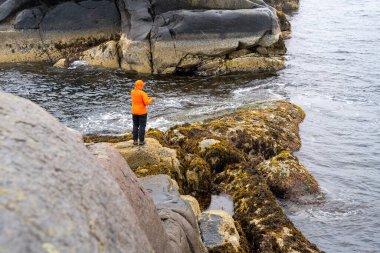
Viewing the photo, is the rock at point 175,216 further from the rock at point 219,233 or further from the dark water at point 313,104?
the dark water at point 313,104

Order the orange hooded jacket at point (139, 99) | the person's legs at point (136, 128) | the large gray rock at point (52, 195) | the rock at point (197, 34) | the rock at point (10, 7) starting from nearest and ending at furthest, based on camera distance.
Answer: the large gray rock at point (52, 195)
the orange hooded jacket at point (139, 99)
the person's legs at point (136, 128)
the rock at point (197, 34)
the rock at point (10, 7)

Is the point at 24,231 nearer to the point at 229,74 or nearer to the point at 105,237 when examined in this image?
the point at 105,237

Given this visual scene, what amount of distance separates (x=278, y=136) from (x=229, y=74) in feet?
45.5

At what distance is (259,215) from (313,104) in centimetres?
1486

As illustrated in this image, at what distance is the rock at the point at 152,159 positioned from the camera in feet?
40.8

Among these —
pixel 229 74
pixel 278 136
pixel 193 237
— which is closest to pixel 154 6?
pixel 229 74

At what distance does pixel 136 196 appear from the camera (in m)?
6.32

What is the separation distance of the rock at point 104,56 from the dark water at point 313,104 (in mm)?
1506

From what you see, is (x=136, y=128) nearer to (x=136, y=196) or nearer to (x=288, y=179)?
(x=288, y=179)

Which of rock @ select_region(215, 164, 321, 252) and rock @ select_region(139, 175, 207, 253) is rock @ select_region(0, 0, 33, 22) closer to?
rock @ select_region(215, 164, 321, 252)

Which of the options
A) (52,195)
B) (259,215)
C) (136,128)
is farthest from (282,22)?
(52,195)

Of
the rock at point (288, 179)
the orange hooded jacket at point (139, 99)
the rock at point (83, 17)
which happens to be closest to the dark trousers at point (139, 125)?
the orange hooded jacket at point (139, 99)

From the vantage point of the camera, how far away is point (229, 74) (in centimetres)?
3095

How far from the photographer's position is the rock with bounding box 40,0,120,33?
110 ft
